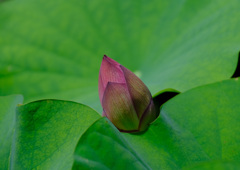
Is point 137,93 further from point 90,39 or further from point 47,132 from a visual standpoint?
point 90,39

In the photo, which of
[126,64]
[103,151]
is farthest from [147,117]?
[126,64]

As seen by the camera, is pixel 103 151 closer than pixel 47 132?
Yes

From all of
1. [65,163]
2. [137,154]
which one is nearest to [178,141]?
[137,154]

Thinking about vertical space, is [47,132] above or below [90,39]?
below

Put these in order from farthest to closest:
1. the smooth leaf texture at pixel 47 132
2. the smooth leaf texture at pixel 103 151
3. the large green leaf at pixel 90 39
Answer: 1. the large green leaf at pixel 90 39
2. the smooth leaf texture at pixel 47 132
3. the smooth leaf texture at pixel 103 151

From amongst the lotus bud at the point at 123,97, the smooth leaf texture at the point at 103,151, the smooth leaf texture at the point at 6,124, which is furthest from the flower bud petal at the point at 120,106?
the smooth leaf texture at the point at 6,124

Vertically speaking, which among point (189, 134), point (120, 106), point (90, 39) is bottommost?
point (189, 134)

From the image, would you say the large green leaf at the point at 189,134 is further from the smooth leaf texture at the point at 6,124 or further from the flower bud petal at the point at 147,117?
the smooth leaf texture at the point at 6,124

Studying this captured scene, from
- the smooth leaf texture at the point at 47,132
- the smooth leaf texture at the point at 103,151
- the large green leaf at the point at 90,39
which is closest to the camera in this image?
the smooth leaf texture at the point at 103,151

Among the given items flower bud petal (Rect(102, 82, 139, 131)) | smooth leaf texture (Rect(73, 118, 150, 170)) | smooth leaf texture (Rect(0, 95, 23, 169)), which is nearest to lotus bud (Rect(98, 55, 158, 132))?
flower bud petal (Rect(102, 82, 139, 131))
